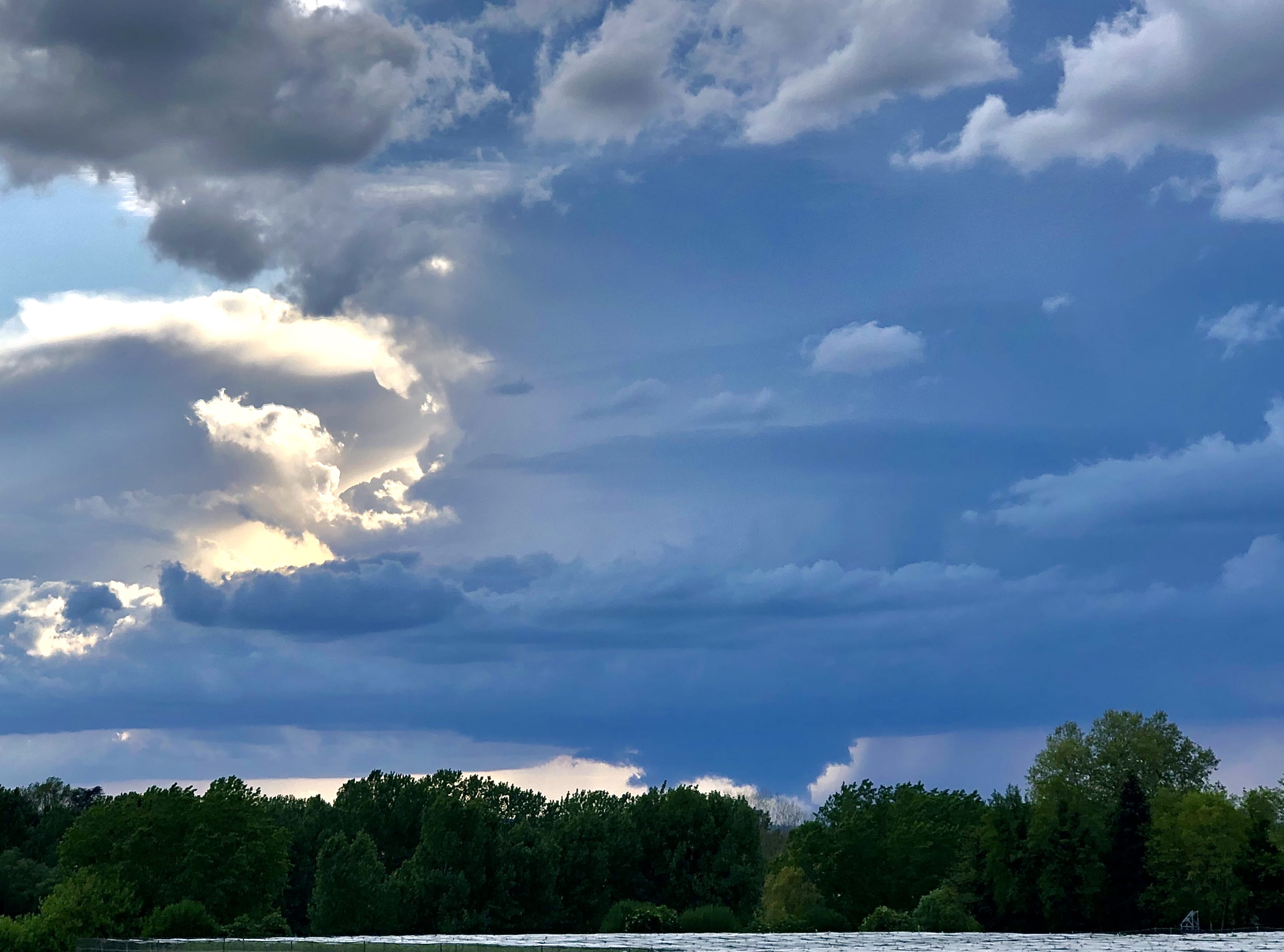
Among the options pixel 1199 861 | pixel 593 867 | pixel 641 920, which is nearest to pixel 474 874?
pixel 593 867

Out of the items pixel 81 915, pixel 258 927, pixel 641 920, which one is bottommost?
pixel 258 927

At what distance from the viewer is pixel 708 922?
12825cm

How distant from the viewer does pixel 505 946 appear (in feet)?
302

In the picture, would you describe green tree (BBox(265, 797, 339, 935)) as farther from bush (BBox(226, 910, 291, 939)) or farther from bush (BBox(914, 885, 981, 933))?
bush (BBox(914, 885, 981, 933))

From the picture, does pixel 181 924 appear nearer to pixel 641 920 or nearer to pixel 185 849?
pixel 185 849

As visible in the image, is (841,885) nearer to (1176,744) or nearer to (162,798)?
(1176,744)

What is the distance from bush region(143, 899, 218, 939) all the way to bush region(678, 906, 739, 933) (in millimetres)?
40802

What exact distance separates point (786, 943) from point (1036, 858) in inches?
1961

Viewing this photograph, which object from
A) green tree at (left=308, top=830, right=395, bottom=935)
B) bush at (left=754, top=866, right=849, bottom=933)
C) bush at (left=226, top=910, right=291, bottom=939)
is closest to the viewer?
bush at (left=226, top=910, right=291, bottom=939)

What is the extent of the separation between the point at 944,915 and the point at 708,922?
1009 inches

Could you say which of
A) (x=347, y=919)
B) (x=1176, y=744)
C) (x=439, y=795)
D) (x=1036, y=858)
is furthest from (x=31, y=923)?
(x=1176, y=744)

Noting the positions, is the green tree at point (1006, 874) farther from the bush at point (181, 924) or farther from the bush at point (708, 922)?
the bush at point (181, 924)

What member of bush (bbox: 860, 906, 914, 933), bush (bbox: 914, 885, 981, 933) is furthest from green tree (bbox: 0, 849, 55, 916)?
bush (bbox: 914, 885, 981, 933)

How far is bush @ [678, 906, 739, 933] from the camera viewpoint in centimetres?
12721
